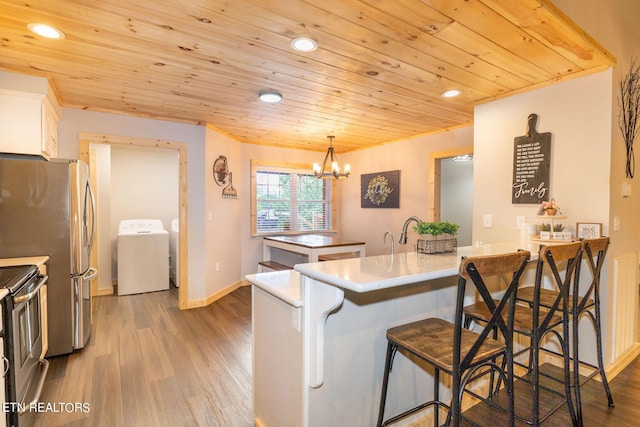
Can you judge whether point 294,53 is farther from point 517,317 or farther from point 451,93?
point 517,317

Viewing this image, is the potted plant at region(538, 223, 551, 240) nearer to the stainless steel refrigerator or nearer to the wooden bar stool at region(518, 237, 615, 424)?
the wooden bar stool at region(518, 237, 615, 424)

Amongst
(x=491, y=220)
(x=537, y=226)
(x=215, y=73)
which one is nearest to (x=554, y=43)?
(x=537, y=226)

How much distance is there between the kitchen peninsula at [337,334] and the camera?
1.39 meters

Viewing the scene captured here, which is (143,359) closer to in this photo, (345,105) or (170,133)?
(170,133)

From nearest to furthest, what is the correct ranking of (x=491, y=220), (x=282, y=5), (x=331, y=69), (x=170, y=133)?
(x=282, y=5)
(x=331, y=69)
(x=491, y=220)
(x=170, y=133)

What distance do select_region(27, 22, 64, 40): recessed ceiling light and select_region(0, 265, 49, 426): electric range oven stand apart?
1451 millimetres

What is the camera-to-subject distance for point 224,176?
457 centimetres

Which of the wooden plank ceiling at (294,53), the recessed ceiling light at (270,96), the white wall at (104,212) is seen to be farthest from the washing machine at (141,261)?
the recessed ceiling light at (270,96)

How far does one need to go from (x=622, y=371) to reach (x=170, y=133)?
4910mm

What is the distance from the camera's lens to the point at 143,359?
2.74m

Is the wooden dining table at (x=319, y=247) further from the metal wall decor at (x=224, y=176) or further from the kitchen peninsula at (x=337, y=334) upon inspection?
the kitchen peninsula at (x=337, y=334)

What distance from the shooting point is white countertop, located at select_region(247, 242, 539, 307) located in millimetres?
1209

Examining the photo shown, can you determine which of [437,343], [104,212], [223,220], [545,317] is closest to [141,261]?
[104,212]

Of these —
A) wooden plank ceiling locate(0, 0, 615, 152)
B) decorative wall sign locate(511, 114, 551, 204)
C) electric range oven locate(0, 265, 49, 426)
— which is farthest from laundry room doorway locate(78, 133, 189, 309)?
decorative wall sign locate(511, 114, 551, 204)
